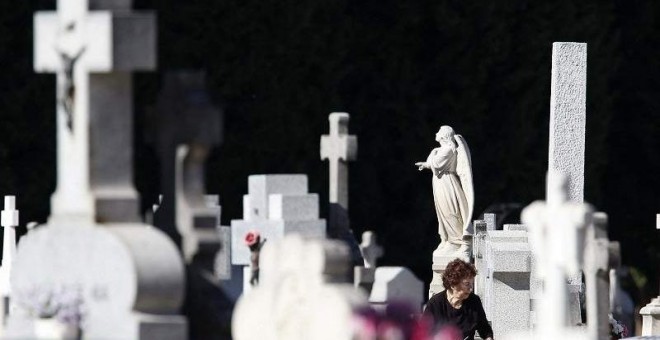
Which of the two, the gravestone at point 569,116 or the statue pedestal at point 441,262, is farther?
the statue pedestal at point 441,262

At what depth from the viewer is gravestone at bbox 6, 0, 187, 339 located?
11.1 meters

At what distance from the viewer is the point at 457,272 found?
1450 centimetres

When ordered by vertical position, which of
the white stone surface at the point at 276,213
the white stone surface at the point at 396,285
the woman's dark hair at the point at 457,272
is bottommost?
the white stone surface at the point at 396,285

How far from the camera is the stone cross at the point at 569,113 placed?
19.1 metres

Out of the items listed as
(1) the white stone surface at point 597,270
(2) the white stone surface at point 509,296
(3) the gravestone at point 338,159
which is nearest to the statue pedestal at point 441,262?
(3) the gravestone at point 338,159

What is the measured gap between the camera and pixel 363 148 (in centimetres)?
3102

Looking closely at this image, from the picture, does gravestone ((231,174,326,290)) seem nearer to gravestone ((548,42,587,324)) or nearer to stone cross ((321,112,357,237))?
stone cross ((321,112,357,237))

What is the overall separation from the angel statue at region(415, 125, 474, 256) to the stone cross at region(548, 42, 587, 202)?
2436mm

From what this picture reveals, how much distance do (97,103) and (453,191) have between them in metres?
10.6

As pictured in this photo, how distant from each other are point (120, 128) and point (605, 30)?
70.7ft

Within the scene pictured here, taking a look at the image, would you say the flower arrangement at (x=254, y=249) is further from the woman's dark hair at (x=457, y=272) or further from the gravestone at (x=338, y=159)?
the woman's dark hair at (x=457, y=272)

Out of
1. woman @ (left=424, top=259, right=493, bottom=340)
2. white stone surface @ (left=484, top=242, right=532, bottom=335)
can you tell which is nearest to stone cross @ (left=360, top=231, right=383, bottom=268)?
white stone surface @ (left=484, top=242, right=532, bottom=335)

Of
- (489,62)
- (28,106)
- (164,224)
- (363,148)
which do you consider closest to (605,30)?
(489,62)

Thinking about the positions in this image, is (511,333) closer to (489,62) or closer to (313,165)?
(313,165)
